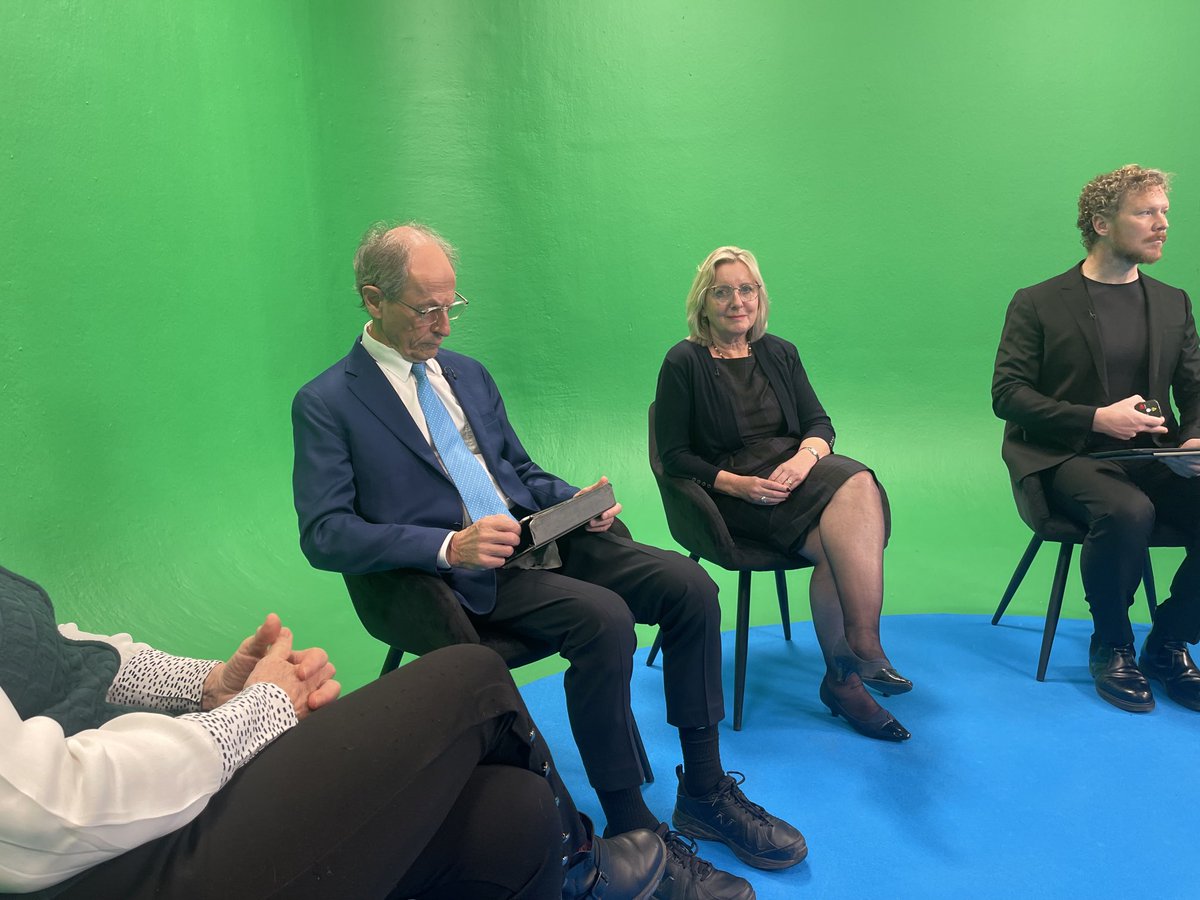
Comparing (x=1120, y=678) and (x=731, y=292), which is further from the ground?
(x=731, y=292)

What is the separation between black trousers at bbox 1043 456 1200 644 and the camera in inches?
108

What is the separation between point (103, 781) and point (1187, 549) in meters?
3.02

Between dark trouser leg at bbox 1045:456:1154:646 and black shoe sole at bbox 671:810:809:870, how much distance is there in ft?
4.55

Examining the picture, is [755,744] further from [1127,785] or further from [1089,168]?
[1089,168]

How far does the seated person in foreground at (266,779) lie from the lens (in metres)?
0.98

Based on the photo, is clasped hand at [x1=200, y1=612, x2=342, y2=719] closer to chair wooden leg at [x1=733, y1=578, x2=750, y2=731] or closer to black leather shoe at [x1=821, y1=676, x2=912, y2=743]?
chair wooden leg at [x1=733, y1=578, x2=750, y2=731]

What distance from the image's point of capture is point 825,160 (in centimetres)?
473

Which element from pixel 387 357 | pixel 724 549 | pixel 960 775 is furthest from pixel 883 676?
pixel 387 357

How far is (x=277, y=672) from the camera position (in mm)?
1390

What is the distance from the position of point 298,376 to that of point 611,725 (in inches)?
105

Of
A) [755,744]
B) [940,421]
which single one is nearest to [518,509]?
[755,744]

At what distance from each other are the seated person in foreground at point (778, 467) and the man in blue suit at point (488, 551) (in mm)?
566

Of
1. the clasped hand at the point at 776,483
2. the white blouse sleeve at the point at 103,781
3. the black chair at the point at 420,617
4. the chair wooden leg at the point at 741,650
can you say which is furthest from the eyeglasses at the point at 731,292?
the white blouse sleeve at the point at 103,781

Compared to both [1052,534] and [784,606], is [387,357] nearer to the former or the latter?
[784,606]
